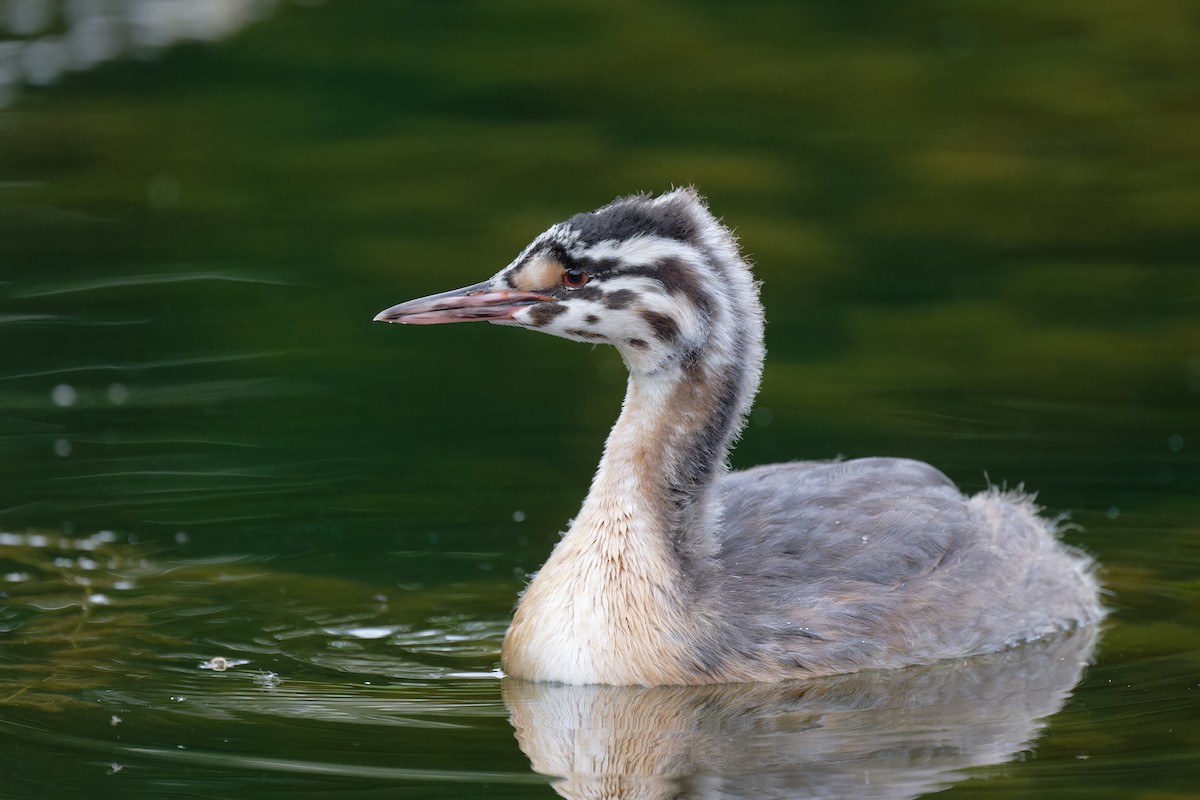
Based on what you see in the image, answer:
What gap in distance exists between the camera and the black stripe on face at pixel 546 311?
976 centimetres

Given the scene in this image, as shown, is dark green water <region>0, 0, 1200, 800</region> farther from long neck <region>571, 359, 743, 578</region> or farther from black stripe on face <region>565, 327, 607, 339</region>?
black stripe on face <region>565, 327, 607, 339</region>

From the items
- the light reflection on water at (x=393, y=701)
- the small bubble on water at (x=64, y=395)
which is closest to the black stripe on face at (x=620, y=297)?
the light reflection on water at (x=393, y=701)

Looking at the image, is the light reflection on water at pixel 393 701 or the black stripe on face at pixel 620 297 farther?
the black stripe on face at pixel 620 297

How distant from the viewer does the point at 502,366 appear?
535 inches

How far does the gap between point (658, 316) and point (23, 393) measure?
5041 millimetres

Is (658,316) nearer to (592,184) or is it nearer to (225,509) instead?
(225,509)

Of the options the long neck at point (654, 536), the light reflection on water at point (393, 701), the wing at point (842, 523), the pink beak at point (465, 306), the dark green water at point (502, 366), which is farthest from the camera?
the wing at point (842, 523)

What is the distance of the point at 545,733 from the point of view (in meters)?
8.73

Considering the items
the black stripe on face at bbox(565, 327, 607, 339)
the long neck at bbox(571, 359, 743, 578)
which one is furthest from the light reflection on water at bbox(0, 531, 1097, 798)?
the black stripe on face at bbox(565, 327, 607, 339)

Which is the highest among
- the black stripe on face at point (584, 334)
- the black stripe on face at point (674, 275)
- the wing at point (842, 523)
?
the black stripe on face at point (674, 275)

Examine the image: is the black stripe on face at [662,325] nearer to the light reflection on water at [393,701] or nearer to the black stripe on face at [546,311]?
the black stripe on face at [546,311]

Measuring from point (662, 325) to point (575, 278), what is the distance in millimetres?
445

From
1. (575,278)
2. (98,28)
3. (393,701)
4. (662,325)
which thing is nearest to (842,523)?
(662,325)

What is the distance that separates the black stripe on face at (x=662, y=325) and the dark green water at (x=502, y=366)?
162 centimetres
